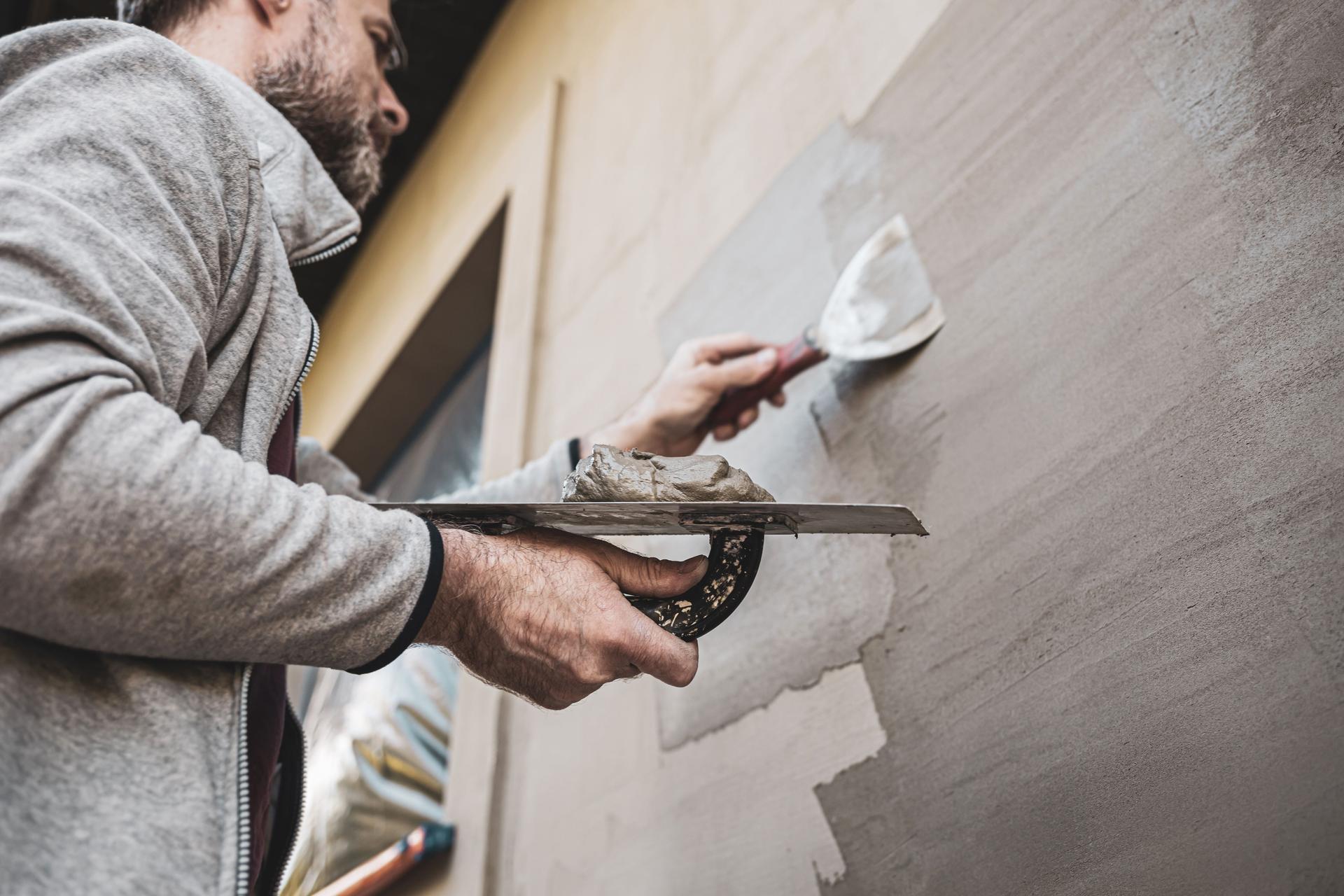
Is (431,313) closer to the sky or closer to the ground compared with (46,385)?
closer to the ground

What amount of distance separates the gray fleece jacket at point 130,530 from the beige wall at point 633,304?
657mm

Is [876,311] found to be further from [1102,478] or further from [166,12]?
[166,12]

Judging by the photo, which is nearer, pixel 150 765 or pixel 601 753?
pixel 150 765

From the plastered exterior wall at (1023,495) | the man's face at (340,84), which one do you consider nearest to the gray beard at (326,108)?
the man's face at (340,84)

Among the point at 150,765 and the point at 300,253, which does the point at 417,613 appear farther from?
the point at 300,253

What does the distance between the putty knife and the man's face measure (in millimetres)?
787

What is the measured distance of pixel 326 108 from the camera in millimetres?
1421

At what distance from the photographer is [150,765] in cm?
70

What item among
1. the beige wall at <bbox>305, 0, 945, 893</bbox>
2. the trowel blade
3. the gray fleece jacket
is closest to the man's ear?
the gray fleece jacket

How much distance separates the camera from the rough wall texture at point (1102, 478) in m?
0.77

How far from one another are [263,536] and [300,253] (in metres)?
0.54

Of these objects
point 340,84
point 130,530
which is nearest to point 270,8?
point 340,84

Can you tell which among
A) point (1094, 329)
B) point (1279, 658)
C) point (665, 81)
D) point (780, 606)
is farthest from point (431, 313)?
point (1279, 658)

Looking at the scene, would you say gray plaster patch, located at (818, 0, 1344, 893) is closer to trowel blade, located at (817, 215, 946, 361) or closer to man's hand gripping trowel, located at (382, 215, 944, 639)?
trowel blade, located at (817, 215, 946, 361)
